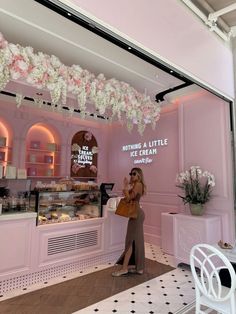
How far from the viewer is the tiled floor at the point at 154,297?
2691 millimetres

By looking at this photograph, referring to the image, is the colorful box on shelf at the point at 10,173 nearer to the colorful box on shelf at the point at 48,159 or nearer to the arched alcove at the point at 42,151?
the arched alcove at the point at 42,151

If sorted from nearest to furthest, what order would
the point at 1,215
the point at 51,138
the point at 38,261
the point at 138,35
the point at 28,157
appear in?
1. the point at 138,35
2. the point at 1,215
3. the point at 38,261
4. the point at 28,157
5. the point at 51,138

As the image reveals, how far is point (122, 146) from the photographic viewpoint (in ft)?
21.6

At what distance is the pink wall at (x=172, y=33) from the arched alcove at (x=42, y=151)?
173 inches

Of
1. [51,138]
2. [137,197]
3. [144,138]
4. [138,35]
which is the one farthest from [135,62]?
[51,138]

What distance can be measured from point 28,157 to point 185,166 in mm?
3925

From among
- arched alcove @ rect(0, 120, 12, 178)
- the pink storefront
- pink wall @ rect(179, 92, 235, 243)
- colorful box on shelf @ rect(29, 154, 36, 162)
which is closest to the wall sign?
the pink storefront

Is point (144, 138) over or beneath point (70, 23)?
beneath

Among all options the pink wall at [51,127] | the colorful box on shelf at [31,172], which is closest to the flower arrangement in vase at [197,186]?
→ the pink wall at [51,127]

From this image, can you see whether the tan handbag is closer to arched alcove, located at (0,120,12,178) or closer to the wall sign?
the wall sign

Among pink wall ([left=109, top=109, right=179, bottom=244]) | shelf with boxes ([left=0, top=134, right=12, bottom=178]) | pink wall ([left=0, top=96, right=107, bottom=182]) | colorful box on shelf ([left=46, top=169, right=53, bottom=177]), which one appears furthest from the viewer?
colorful box on shelf ([left=46, top=169, right=53, bottom=177])

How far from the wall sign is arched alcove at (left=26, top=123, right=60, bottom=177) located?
2.01 meters

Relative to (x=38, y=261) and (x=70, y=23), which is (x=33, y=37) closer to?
(x=70, y=23)

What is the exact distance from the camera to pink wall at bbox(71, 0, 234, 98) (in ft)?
6.32
